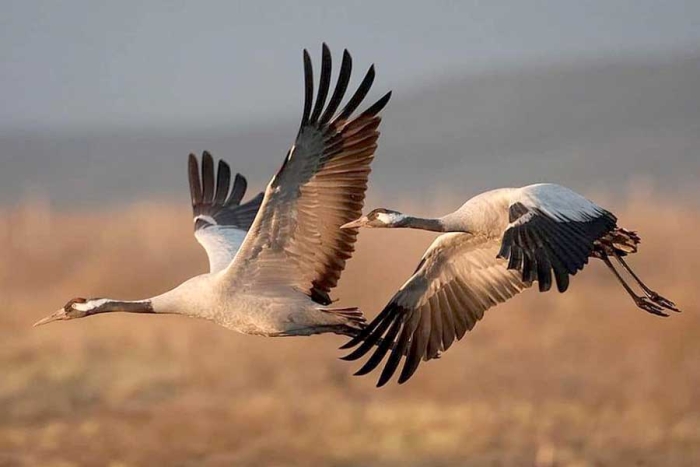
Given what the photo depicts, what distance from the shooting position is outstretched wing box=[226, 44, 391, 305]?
891 centimetres

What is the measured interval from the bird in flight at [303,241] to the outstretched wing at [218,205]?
150 centimetres

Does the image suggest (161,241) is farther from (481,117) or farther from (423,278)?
(481,117)

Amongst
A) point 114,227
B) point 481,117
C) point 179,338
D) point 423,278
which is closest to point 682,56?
point 481,117

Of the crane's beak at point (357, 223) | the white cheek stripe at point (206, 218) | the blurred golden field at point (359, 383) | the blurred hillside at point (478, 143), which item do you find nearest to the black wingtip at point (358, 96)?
the crane's beak at point (357, 223)

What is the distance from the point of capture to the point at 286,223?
9.12 m

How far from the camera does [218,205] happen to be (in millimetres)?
11578

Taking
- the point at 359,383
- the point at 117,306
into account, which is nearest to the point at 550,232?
the point at 117,306

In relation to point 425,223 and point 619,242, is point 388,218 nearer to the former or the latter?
point 425,223

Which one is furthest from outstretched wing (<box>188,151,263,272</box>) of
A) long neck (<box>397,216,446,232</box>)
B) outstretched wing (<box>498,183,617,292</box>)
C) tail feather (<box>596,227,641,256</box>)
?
outstretched wing (<box>498,183,617,292</box>)

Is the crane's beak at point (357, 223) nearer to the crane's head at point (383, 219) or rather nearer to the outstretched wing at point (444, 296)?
the crane's head at point (383, 219)

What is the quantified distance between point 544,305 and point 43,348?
18.7 ft

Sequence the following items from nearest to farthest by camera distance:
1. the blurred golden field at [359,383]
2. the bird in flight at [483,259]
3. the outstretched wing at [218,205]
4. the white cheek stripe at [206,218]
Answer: the bird in flight at [483,259] < the outstretched wing at [218,205] < the white cheek stripe at [206,218] < the blurred golden field at [359,383]

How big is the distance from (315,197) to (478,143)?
8181 cm

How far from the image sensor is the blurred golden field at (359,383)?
580 inches
